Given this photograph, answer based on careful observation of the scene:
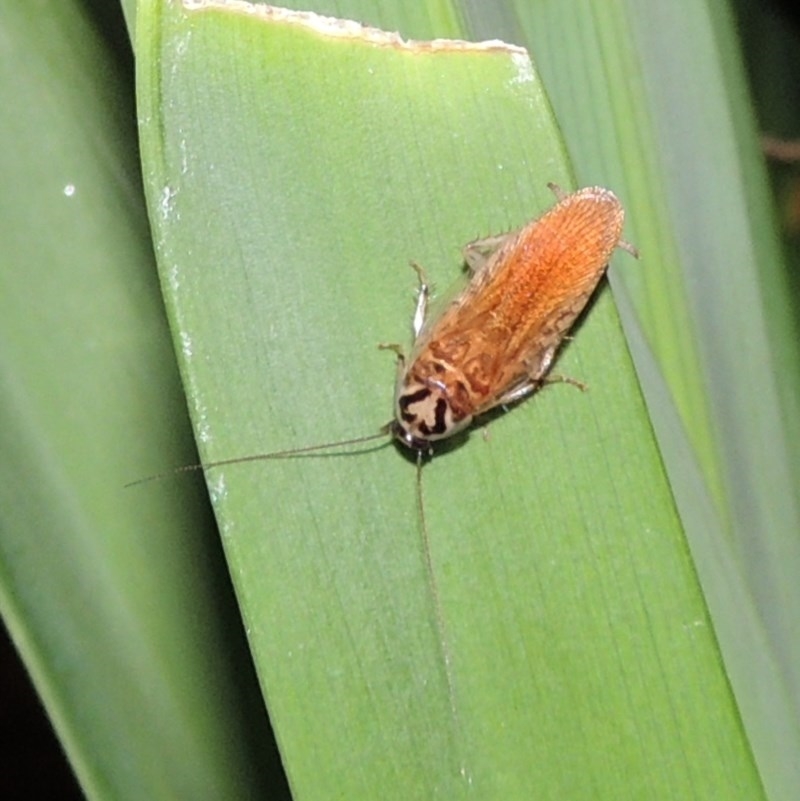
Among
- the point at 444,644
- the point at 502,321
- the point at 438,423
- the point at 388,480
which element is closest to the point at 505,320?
the point at 502,321

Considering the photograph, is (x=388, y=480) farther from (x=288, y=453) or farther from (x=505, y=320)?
(x=505, y=320)

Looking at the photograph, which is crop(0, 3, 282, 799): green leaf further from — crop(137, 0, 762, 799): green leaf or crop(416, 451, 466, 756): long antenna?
crop(416, 451, 466, 756): long antenna

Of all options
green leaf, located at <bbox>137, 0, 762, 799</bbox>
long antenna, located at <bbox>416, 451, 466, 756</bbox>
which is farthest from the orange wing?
long antenna, located at <bbox>416, 451, 466, 756</bbox>

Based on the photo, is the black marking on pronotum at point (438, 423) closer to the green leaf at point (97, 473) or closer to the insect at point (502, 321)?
the insect at point (502, 321)

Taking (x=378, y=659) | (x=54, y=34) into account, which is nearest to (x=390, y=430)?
(x=378, y=659)

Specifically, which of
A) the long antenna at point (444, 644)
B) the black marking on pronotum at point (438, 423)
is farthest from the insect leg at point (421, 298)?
the long antenna at point (444, 644)

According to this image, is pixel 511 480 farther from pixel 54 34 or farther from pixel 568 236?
pixel 54 34
